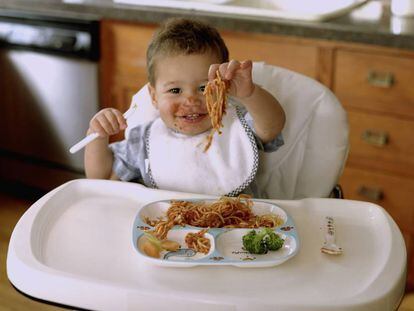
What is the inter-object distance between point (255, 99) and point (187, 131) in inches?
8.0

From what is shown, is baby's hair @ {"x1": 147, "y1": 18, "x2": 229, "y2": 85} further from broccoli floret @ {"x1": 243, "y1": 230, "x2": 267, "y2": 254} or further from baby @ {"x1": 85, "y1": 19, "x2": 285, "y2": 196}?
broccoli floret @ {"x1": 243, "y1": 230, "x2": 267, "y2": 254}

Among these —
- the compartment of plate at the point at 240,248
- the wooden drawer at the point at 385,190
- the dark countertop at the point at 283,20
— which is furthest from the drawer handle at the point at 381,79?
the compartment of plate at the point at 240,248

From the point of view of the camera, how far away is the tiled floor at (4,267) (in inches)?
92.7

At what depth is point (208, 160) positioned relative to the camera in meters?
1.51

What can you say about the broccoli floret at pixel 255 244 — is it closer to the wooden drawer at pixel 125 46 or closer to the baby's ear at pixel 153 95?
the baby's ear at pixel 153 95

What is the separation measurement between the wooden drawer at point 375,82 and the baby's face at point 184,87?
985 mm

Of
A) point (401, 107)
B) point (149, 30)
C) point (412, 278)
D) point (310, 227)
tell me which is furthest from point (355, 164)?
point (310, 227)

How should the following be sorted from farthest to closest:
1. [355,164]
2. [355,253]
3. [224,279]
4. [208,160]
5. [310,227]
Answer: [355,164], [208,160], [310,227], [355,253], [224,279]

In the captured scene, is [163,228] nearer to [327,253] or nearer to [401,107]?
[327,253]

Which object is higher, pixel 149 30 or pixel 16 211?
pixel 149 30

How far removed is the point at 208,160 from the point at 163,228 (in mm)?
345

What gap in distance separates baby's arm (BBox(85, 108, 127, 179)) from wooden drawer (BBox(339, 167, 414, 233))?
3.72 ft

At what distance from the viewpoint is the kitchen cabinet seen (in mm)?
2266

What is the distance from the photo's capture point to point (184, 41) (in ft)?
4.65
